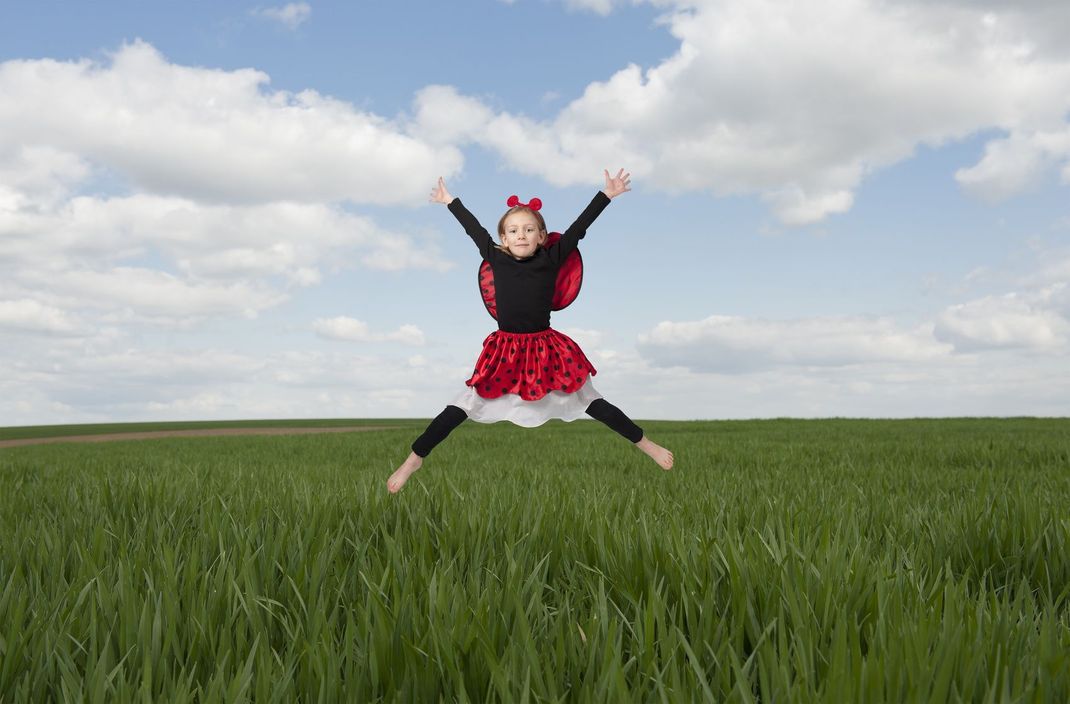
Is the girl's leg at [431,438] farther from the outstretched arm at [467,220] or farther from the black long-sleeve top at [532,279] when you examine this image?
the outstretched arm at [467,220]

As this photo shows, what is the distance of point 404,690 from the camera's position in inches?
63.9

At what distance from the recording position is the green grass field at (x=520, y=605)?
1.62m

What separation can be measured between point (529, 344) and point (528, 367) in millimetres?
130

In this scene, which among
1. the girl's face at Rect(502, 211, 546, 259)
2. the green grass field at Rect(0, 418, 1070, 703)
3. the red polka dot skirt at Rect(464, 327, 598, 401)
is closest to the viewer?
the green grass field at Rect(0, 418, 1070, 703)

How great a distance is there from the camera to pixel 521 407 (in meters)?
4.11

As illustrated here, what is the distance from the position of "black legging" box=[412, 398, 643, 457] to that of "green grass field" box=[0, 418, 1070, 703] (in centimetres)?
29

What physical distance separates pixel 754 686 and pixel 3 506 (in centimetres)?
444

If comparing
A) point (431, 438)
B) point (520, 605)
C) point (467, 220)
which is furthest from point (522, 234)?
point (520, 605)

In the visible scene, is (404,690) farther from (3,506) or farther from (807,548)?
(3,506)

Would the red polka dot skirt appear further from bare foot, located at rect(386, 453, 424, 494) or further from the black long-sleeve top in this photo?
bare foot, located at rect(386, 453, 424, 494)

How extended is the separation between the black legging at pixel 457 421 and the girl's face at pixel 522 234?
2.99ft

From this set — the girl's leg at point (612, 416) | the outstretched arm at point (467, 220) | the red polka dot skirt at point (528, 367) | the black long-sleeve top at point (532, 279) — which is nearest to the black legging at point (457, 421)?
the girl's leg at point (612, 416)

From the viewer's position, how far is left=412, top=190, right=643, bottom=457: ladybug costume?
13.4ft

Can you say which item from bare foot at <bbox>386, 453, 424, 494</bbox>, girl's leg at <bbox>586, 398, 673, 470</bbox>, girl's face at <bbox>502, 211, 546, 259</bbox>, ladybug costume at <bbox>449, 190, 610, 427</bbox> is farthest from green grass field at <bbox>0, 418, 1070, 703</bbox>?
girl's face at <bbox>502, 211, 546, 259</bbox>
